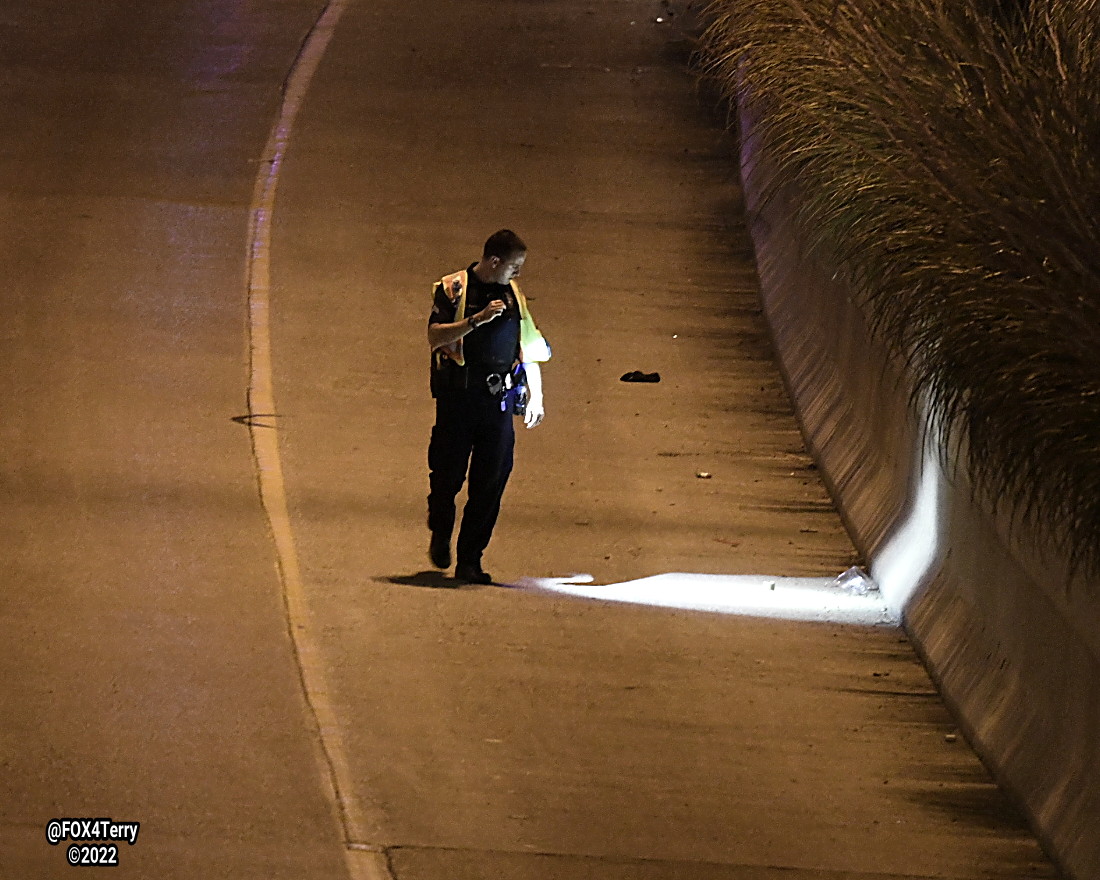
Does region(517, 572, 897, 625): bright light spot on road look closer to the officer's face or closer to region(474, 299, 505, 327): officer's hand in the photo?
region(474, 299, 505, 327): officer's hand

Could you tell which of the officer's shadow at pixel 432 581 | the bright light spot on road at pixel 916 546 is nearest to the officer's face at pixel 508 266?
the officer's shadow at pixel 432 581

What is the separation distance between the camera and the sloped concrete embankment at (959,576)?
7199mm

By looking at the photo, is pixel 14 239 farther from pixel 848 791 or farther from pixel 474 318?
pixel 848 791

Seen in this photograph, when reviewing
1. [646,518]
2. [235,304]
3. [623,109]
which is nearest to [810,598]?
[646,518]

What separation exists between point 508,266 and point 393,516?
6.94ft

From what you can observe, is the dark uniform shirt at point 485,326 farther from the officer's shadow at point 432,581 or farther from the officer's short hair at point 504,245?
the officer's shadow at point 432,581

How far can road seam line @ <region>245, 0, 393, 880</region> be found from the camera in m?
7.29

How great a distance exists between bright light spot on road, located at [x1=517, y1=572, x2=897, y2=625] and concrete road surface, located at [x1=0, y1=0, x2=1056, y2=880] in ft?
0.36

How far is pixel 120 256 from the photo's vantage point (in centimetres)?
1510

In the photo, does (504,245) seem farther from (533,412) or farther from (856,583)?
(856,583)

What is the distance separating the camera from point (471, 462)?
10.2 meters

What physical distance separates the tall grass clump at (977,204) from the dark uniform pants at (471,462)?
2151mm

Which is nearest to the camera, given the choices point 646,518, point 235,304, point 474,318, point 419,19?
point 474,318

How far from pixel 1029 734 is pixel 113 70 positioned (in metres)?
15.3
